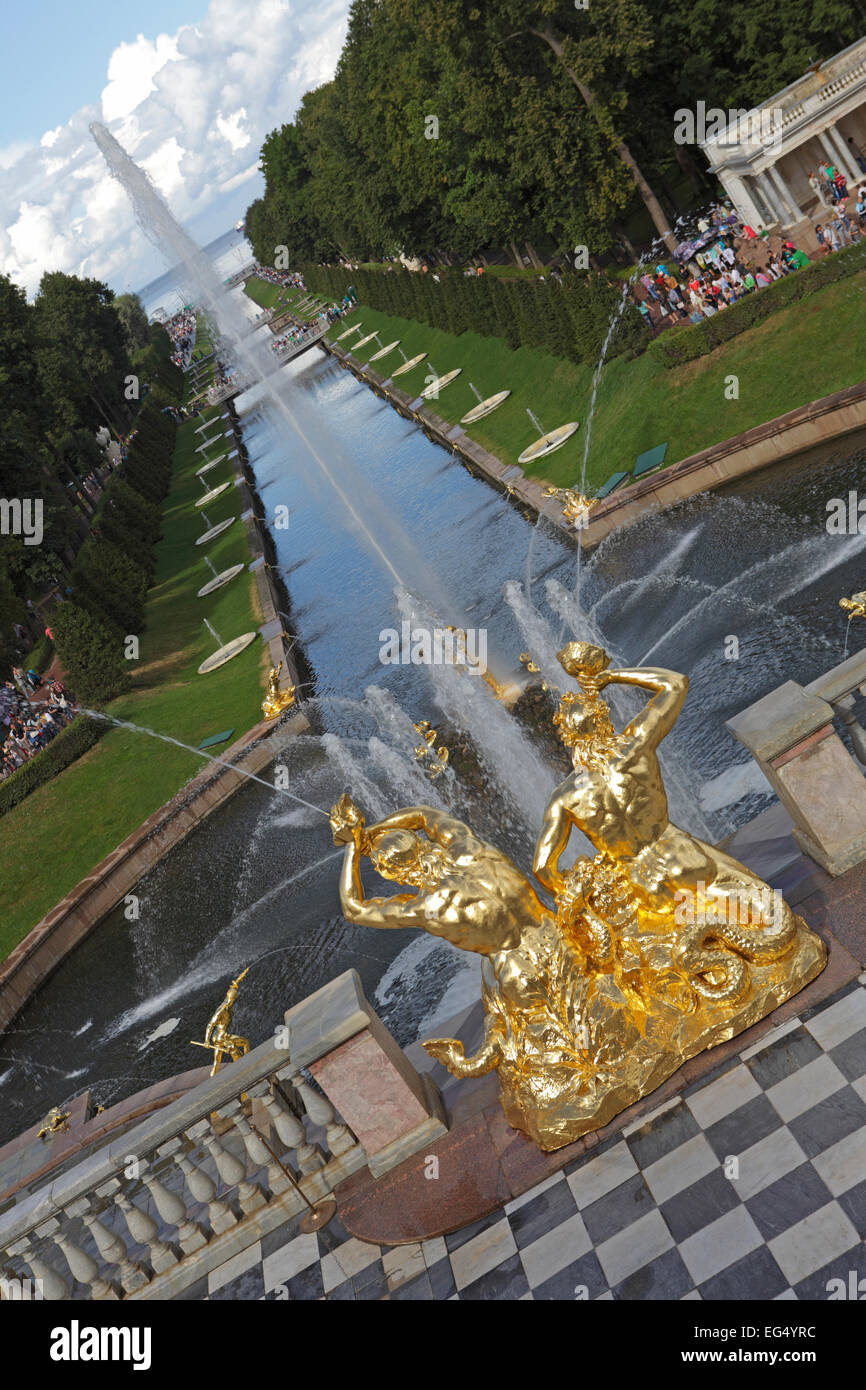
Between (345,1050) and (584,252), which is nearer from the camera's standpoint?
(345,1050)

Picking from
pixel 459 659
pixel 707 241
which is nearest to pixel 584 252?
pixel 707 241

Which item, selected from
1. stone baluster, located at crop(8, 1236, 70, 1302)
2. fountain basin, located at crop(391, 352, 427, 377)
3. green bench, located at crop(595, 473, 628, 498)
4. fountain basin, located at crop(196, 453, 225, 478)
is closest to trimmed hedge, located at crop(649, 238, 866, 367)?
green bench, located at crop(595, 473, 628, 498)

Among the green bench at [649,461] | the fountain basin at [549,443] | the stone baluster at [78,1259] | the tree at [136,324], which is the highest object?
the tree at [136,324]

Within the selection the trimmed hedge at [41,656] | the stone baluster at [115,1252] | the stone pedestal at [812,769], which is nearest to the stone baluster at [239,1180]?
the stone baluster at [115,1252]

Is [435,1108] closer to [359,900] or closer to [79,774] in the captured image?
[359,900]

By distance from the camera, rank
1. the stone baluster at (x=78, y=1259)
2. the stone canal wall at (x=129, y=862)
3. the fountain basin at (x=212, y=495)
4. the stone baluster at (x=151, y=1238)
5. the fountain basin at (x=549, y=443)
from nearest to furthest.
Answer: the stone baluster at (x=78, y=1259), the stone baluster at (x=151, y=1238), the stone canal wall at (x=129, y=862), the fountain basin at (x=549, y=443), the fountain basin at (x=212, y=495)

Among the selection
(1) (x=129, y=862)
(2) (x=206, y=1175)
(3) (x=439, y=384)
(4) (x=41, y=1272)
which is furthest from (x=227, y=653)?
(4) (x=41, y=1272)

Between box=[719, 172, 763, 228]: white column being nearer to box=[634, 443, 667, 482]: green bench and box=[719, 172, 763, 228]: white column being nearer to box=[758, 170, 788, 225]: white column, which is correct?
box=[758, 170, 788, 225]: white column

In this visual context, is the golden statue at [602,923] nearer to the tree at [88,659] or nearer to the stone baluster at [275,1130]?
the stone baluster at [275,1130]
